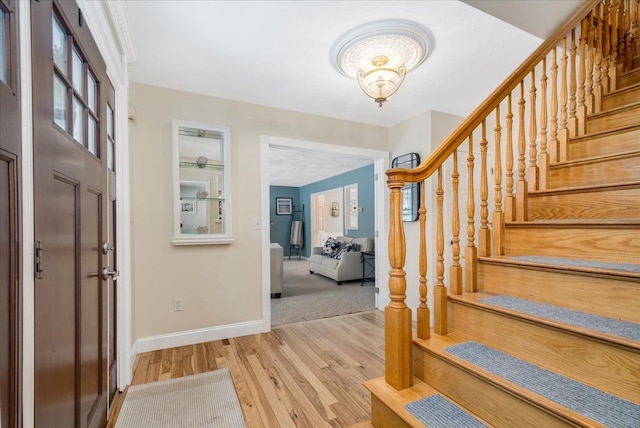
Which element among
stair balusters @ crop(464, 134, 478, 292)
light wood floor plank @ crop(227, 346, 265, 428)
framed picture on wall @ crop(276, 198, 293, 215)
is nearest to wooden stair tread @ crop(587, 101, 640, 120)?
stair balusters @ crop(464, 134, 478, 292)

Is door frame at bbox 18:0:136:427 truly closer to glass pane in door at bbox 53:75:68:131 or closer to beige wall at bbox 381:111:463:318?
glass pane in door at bbox 53:75:68:131

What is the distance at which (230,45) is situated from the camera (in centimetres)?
208

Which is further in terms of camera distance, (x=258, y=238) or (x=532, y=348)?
(x=258, y=238)

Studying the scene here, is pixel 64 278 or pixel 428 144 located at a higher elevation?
pixel 428 144

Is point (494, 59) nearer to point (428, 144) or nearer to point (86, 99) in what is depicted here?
point (428, 144)

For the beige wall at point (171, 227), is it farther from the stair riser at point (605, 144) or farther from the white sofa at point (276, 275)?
the stair riser at point (605, 144)

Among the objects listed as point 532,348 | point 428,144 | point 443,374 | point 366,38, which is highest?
point 366,38

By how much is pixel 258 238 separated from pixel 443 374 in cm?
211

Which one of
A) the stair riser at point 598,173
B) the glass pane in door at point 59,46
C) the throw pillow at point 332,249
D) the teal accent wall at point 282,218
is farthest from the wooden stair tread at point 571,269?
the teal accent wall at point 282,218

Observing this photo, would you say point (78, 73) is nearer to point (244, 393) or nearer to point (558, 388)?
point (244, 393)

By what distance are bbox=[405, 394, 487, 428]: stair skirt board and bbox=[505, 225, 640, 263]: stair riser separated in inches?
38.7

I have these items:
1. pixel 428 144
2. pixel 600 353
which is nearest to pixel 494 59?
pixel 428 144

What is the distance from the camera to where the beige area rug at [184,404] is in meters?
1.69

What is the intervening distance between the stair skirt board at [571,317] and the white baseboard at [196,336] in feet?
7.27
